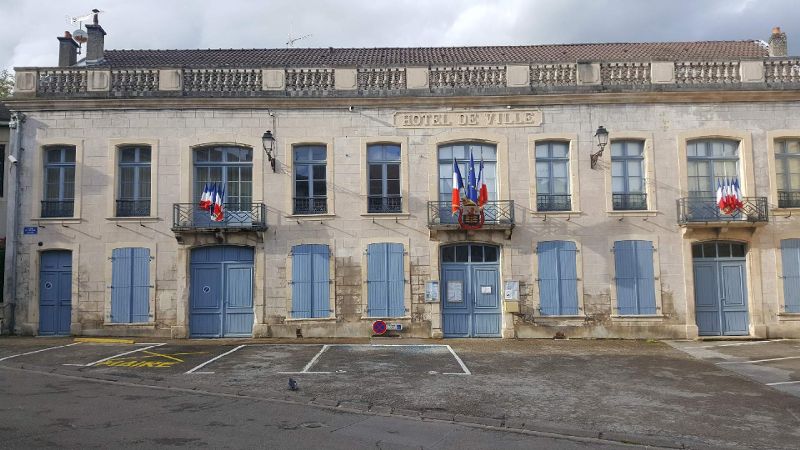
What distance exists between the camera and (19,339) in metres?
14.5

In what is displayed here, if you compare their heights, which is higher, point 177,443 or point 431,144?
point 431,144

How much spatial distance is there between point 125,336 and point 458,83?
10.7 metres

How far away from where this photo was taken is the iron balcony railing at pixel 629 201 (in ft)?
50.2

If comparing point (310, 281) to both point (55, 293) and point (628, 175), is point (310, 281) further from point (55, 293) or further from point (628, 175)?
point (628, 175)

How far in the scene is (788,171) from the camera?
50.6 ft

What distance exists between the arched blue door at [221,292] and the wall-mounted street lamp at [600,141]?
9071 millimetres

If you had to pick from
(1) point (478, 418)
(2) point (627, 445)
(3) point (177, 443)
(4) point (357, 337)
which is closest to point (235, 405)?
(3) point (177, 443)

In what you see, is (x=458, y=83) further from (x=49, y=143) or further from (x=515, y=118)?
(x=49, y=143)

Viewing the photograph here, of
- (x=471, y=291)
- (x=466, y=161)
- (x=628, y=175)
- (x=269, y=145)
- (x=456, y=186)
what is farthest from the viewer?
(x=466, y=161)

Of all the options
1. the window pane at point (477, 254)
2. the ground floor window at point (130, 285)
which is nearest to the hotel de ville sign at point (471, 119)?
the window pane at point (477, 254)

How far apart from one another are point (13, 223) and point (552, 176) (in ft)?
45.3

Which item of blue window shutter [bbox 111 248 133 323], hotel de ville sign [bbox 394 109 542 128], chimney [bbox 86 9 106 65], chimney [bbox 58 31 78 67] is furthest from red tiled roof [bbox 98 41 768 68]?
blue window shutter [bbox 111 248 133 323]

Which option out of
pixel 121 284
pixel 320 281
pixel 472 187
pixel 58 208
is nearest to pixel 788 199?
pixel 472 187

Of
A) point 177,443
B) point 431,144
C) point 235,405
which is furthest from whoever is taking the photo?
point 431,144
